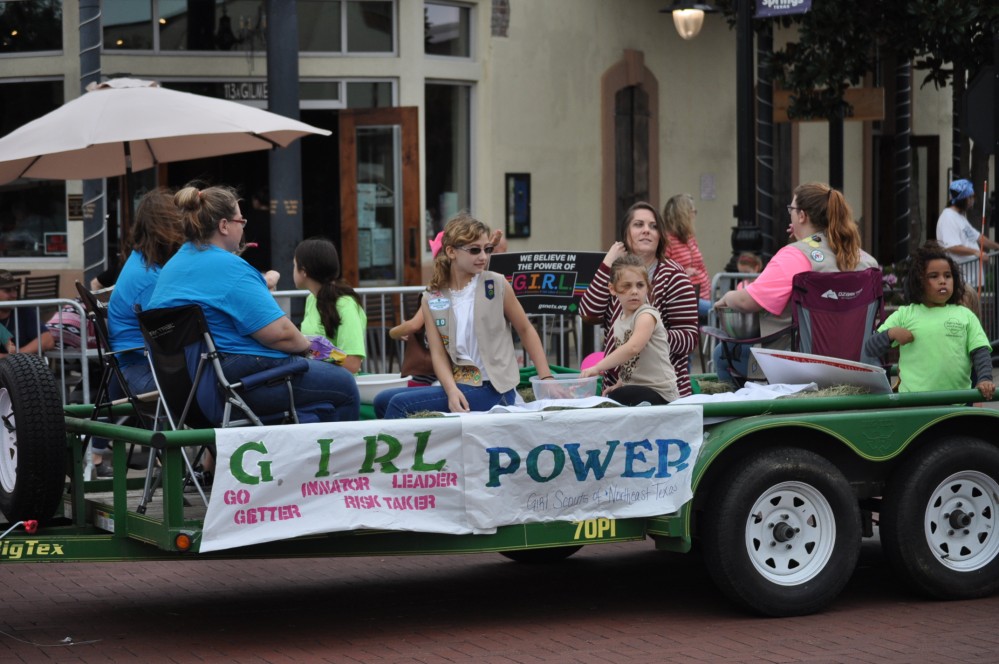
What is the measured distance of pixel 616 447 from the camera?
22.0 feet

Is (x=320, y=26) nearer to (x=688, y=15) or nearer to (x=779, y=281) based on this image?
(x=688, y=15)

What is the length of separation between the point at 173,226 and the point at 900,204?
60.8 feet

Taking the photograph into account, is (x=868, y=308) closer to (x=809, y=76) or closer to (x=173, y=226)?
(x=173, y=226)

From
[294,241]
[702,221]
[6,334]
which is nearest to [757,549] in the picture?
[6,334]

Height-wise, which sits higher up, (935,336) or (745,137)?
(745,137)

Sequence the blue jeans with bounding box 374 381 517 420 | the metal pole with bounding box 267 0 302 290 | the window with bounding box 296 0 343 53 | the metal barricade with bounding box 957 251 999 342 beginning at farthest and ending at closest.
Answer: the window with bounding box 296 0 343 53 < the metal pole with bounding box 267 0 302 290 < the metal barricade with bounding box 957 251 999 342 < the blue jeans with bounding box 374 381 517 420

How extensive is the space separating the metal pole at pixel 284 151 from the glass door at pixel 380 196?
139cm

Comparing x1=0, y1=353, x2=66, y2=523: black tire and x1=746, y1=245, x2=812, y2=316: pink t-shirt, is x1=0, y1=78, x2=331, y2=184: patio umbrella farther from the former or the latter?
x1=746, y1=245, x2=812, y2=316: pink t-shirt

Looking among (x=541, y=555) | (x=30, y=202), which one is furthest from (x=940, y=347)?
(x=30, y=202)

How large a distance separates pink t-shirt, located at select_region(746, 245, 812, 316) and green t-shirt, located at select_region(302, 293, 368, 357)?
7.23 feet

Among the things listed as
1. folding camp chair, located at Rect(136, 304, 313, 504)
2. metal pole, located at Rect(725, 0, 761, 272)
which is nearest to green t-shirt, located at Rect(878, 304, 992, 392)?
folding camp chair, located at Rect(136, 304, 313, 504)

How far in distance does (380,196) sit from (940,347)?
402 inches

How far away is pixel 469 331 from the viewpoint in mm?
7492

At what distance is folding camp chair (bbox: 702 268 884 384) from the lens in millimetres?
7797
